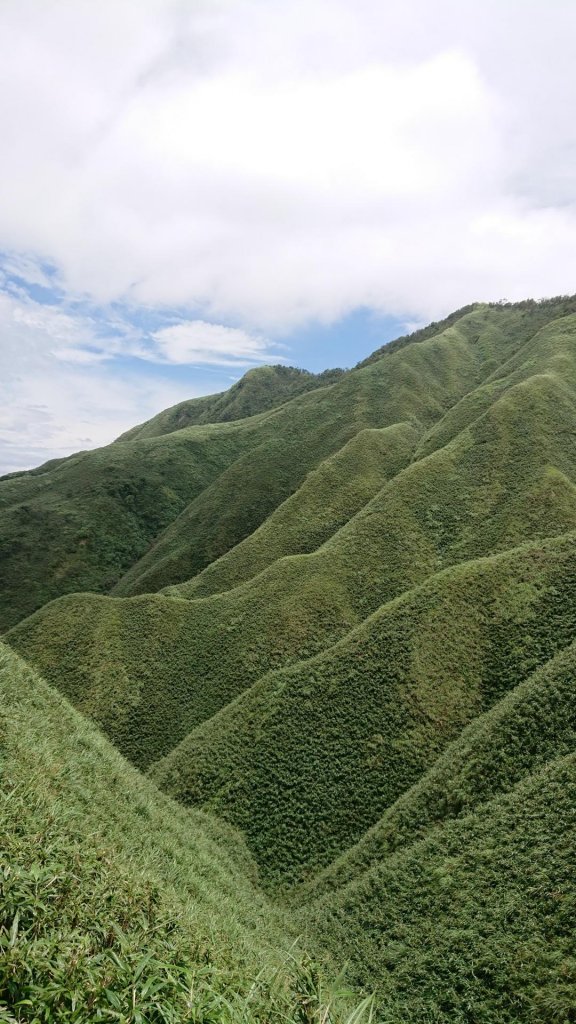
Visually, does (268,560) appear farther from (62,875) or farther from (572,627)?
(62,875)

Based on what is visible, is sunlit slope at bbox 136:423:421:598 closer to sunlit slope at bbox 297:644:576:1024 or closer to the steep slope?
the steep slope

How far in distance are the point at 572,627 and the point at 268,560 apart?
41.0m

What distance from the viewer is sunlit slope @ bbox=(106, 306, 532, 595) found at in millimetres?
90625

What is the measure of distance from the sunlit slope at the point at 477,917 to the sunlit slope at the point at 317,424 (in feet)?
154

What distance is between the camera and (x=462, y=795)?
25.1 meters

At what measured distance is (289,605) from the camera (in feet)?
169

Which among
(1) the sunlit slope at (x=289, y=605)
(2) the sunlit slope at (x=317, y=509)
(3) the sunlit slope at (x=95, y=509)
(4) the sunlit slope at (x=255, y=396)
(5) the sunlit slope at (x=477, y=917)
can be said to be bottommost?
(5) the sunlit slope at (x=477, y=917)

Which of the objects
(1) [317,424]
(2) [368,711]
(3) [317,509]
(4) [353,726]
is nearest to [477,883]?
(4) [353,726]

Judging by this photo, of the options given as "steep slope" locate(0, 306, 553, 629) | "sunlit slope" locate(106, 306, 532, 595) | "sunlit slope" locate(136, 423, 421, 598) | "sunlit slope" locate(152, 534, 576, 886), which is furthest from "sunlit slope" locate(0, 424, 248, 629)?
"sunlit slope" locate(152, 534, 576, 886)

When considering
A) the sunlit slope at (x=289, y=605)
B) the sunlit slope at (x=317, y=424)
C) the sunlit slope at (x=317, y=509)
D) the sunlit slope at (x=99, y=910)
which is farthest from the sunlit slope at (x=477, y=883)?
the sunlit slope at (x=317, y=424)

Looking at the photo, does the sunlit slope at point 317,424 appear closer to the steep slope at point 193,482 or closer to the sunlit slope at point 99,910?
the steep slope at point 193,482

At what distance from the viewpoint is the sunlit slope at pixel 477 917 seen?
1600cm

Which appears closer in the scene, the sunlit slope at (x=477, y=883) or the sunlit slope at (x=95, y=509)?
the sunlit slope at (x=477, y=883)

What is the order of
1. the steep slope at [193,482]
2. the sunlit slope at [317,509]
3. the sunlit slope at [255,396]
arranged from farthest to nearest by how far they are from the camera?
the sunlit slope at [255,396] < the steep slope at [193,482] < the sunlit slope at [317,509]
